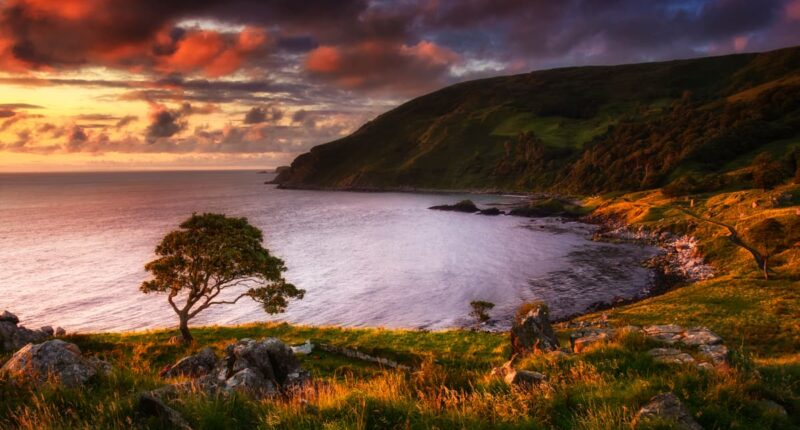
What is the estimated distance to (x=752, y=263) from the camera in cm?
6050

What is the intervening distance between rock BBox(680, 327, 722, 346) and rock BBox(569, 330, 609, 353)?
117 inches

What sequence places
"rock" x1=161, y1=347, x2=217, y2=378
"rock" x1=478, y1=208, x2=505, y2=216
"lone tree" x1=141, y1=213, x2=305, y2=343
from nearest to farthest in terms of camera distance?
"rock" x1=161, y1=347, x2=217, y2=378 < "lone tree" x1=141, y1=213, x2=305, y2=343 < "rock" x1=478, y1=208, x2=505, y2=216

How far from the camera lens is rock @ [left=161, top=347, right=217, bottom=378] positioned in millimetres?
20328

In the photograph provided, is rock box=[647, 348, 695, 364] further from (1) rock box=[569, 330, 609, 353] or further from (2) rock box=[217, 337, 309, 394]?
(2) rock box=[217, 337, 309, 394]

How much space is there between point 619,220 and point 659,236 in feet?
88.4

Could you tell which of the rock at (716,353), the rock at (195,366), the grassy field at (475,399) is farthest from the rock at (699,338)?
the rock at (195,366)

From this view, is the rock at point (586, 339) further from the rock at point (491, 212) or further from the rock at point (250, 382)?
the rock at point (491, 212)

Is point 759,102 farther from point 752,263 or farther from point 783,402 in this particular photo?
point 783,402

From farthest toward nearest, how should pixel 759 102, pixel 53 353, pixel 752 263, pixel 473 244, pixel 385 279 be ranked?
pixel 759 102 → pixel 473 244 → pixel 385 279 → pixel 752 263 → pixel 53 353

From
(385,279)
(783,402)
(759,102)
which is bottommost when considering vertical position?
(385,279)

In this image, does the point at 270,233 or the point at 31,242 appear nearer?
the point at 31,242

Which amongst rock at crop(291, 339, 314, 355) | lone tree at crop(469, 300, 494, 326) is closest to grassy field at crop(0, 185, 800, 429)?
rock at crop(291, 339, 314, 355)

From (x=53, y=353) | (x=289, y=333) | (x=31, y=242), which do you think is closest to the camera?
(x=53, y=353)

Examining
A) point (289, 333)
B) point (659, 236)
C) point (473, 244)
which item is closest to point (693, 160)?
point (659, 236)
